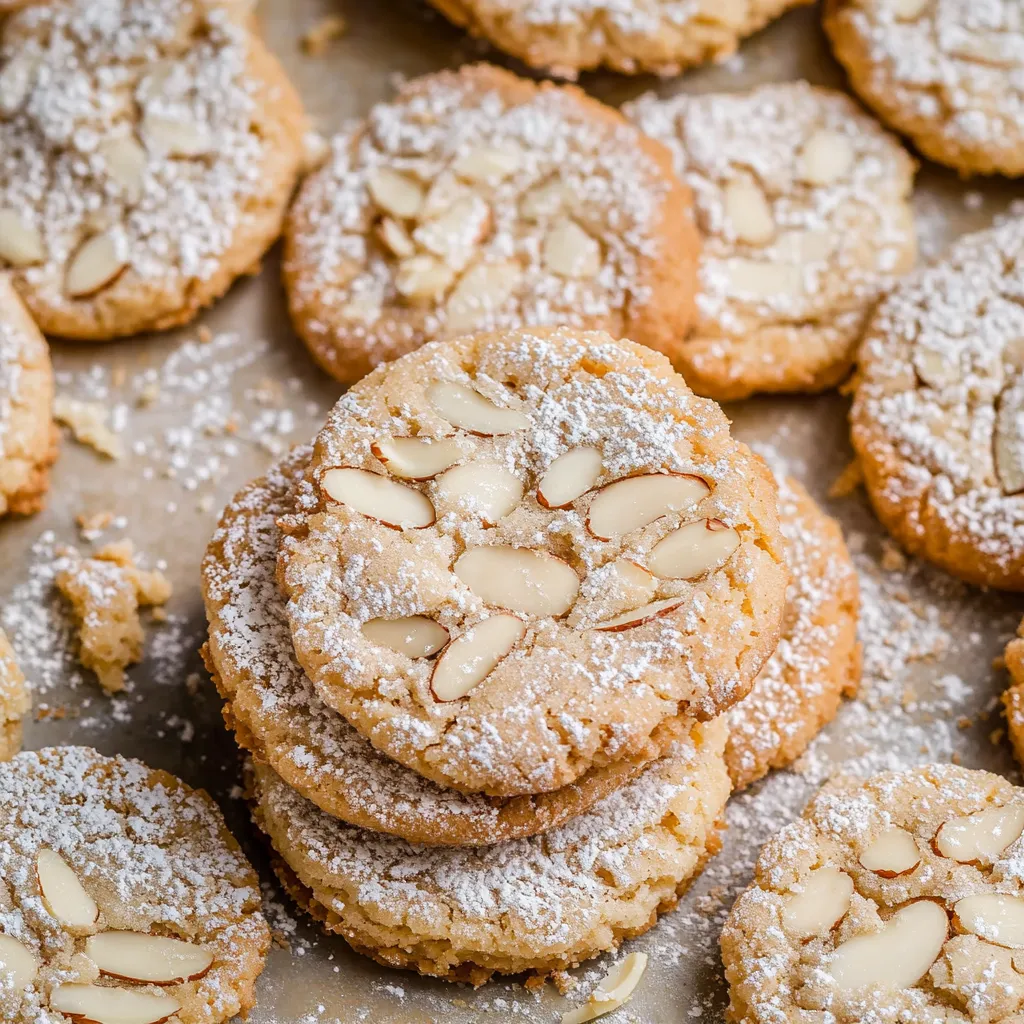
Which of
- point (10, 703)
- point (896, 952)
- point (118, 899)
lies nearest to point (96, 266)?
point (10, 703)

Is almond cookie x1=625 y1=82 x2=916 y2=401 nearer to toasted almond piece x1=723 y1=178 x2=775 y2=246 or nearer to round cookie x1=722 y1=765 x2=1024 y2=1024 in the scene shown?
toasted almond piece x1=723 y1=178 x2=775 y2=246

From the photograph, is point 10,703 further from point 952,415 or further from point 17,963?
point 952,415

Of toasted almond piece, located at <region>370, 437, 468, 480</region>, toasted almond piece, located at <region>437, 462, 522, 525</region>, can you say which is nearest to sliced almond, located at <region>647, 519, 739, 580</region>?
toasted almond piece, located at <region>437, 462, 522, 525</region>

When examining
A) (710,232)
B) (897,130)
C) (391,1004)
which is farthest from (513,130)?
(391,1004)

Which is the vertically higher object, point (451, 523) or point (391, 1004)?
point (451, 523)

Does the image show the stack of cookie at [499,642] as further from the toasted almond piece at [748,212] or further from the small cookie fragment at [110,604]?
the toasted almond piece at [748,212]

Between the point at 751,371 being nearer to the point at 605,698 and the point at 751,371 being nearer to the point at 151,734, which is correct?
the point at 605,698
